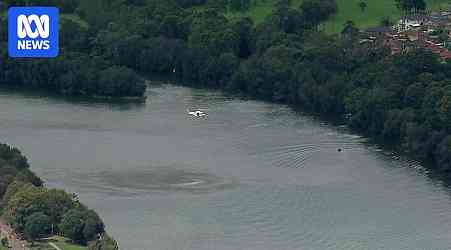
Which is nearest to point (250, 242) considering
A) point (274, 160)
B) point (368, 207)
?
point (368, 207)

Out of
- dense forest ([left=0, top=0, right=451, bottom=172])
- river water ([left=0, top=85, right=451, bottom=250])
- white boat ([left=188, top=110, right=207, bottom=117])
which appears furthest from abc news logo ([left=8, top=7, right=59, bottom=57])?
white boat ([left=188, top=110, right=207, bottom=117])

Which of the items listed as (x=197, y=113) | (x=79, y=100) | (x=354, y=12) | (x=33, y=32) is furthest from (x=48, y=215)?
(x=354, y=12)

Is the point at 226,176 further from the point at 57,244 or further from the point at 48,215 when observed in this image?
the point at 57,244

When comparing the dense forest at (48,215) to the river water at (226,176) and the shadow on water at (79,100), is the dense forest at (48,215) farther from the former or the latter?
the shadow on water at (79,100)

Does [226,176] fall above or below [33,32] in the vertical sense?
below

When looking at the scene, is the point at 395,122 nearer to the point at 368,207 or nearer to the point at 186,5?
the point at 368,207

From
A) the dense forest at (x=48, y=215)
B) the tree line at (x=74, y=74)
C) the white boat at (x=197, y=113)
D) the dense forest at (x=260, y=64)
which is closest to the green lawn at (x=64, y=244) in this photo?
the dense forest at (x=48, y=215)
